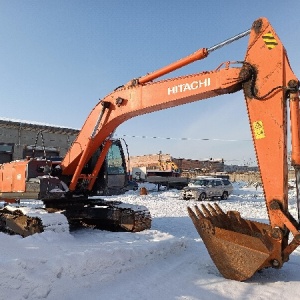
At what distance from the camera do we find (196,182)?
24.4 metres

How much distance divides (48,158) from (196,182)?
16.4 metres

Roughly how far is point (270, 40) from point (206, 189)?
739 inches

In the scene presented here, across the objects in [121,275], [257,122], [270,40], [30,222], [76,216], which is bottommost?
[121,275]

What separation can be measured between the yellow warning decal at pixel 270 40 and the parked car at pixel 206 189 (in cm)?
1802

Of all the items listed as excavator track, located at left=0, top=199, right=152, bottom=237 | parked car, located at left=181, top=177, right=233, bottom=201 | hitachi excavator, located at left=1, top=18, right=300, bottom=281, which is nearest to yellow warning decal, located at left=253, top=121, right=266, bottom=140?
hitachi excavator, located at left=1, top=18, right=300, bottom=281

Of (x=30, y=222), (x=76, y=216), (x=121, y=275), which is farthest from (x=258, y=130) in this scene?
(x=76, y=216)

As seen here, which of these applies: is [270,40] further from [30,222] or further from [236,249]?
[30,222]

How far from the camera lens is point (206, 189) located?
2364cm

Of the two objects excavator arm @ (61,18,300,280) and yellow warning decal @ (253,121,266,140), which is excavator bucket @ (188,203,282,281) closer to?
excavator arm @ (61,18,300,280)

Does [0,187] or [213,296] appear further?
[0,187]

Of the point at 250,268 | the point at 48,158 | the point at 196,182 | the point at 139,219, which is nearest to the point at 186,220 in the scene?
the point at 139,219

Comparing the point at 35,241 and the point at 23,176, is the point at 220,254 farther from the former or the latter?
the point at 23,176

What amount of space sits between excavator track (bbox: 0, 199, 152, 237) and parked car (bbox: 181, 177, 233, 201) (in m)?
13.4

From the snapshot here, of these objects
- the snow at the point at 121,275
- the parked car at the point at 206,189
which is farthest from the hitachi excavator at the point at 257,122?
the parked car at the point at 206,189
